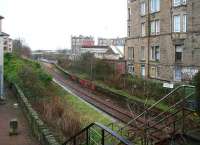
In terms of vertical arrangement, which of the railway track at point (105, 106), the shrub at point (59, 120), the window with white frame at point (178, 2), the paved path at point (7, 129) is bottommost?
the railway track at point (105, 106)

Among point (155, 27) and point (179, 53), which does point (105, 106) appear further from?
point (155, 27)

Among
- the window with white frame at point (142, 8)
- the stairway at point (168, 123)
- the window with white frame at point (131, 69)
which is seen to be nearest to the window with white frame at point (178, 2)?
the window with white frame at point (142, 8)

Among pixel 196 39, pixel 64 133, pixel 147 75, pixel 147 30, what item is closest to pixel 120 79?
pixel 147 75

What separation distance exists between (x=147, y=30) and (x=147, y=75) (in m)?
6.16

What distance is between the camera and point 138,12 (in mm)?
51500

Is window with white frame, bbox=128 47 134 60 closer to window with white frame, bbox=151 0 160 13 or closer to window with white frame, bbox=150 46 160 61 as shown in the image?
window with white frame, bbox=150 46 160 61

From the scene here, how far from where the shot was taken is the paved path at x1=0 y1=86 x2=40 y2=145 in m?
15.2

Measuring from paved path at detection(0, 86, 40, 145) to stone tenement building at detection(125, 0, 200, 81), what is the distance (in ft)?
59.6

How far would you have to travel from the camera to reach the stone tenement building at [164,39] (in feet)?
126

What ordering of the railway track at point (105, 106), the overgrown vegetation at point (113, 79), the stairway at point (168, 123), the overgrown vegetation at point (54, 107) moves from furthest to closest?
the overgrown vegetation at point (113, 79), the railway track at point (105, 106), the overgrown vegetation at point (54, 107), the stairway at point (168, 123)

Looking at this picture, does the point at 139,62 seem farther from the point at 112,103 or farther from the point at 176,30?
the point at 112,103

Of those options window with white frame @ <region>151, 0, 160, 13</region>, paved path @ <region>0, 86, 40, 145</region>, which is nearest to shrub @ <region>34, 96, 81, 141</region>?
paved path @ <region>0, 86, 40, 145</region>

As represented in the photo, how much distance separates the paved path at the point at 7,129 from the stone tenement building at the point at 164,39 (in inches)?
715

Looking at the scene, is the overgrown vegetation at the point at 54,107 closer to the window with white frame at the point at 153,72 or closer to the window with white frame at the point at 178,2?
the window with white frame at the point at 153,72
